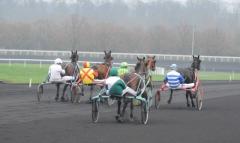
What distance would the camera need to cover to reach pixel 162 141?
14391 mm

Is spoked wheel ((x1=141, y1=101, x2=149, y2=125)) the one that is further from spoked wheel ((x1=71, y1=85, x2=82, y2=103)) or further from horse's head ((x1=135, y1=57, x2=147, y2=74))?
spoked wheel ((x1=71, y1=85, x2=82, y2=103))

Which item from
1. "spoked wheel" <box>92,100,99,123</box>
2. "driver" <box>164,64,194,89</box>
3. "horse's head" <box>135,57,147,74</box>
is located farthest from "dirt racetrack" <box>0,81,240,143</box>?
"horse's head" <box>135,57,147,74</box>

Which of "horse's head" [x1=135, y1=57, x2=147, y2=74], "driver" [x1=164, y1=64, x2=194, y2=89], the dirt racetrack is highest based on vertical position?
"horse's head" [x1=135, y1=57, x2=147, y2=74]

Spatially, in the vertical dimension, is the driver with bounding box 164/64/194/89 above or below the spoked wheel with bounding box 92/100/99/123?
above

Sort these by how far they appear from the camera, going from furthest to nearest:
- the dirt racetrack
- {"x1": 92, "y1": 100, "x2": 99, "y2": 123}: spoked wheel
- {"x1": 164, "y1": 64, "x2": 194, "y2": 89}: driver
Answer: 1. {"x1": 164, "y1": 64, "x2": 194, "y2": 89}: driver
2. {"x1": 92, "y1": 100, "x2": 99, "y2": 123}: spoked wheel
3. the dirt racetrack

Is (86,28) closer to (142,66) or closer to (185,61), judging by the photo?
(185,61)

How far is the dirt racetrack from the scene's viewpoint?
14680 mm

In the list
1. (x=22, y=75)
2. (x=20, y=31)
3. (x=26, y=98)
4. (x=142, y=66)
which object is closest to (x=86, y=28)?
(x=20, y=31)

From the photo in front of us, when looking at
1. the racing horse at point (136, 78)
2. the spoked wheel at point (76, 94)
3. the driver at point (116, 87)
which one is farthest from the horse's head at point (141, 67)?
the spoked wheel at point (76, 94)

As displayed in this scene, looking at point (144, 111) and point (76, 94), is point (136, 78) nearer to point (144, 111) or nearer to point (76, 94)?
point (144, 111)

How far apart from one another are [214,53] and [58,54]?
2754 centimetres

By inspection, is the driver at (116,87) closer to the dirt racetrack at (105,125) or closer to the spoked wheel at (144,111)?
the spoked wheel at (144,111)

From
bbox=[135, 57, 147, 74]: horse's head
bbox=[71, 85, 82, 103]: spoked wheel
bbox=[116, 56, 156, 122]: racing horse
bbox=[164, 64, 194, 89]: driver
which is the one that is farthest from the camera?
bbox=[71, 85, 82, 103]: spoked wheel

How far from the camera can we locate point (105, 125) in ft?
57.2
